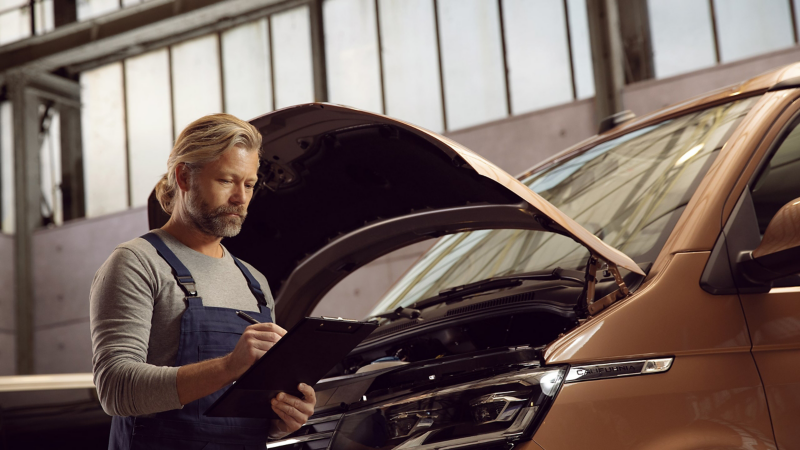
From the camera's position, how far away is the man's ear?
1943 mm

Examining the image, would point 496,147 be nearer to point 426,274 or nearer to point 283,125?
point 426,274

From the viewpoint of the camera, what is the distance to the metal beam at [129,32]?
14.7m

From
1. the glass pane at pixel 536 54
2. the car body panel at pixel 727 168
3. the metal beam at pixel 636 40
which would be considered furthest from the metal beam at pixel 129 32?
the car body panel at pixel 727 168

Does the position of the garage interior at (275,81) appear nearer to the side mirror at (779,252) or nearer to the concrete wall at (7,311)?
the concrete wall at (7,311)

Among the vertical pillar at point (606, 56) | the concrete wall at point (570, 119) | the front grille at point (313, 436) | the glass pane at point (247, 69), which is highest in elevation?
the glass pane at point (247, 69)

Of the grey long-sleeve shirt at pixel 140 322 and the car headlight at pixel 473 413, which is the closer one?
the grey long-sleeve shirt at pixel 140 322

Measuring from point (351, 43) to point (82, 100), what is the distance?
657 cm

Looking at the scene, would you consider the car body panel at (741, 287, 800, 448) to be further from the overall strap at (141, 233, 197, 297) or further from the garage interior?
the garage interior

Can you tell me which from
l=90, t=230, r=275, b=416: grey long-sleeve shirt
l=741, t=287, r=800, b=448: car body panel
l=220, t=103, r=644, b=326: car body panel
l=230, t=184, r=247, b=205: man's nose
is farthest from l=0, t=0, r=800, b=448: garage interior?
l=90, t=230, r=275, b=416: grey long-sleeve shirt

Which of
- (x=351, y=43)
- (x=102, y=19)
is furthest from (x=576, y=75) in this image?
(x=102, y=19)

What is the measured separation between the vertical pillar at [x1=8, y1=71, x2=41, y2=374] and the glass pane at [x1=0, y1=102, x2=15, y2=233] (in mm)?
330

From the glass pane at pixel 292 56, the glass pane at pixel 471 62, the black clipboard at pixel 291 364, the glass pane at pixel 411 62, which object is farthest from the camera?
the glass pane at pixel 292 56

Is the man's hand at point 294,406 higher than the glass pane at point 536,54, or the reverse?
the glass pane at point 536,54

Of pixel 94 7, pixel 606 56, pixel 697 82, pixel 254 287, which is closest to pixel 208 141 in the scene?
pixel 254 287
